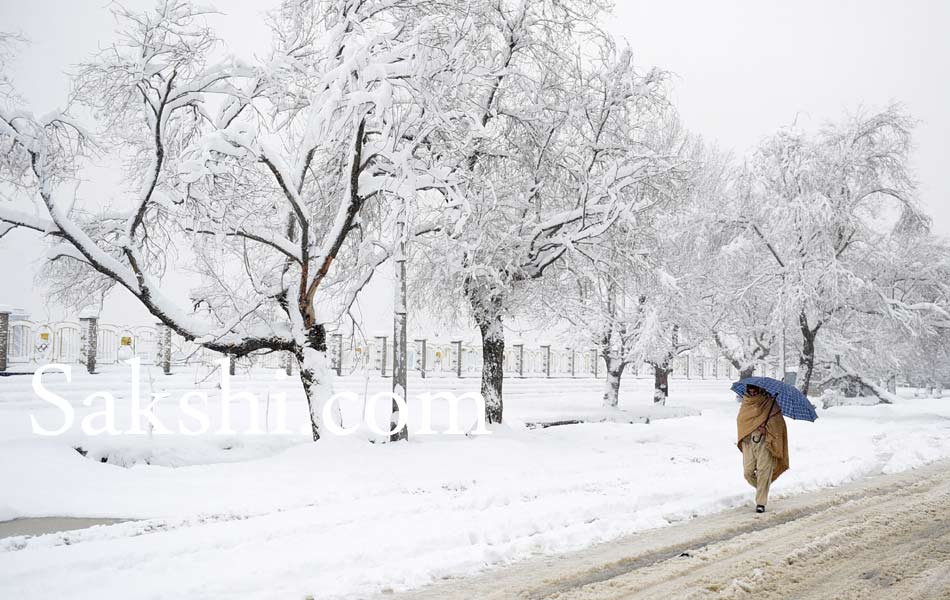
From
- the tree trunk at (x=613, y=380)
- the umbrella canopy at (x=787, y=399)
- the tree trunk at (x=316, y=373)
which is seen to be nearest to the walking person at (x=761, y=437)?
the umbrella canopy at (x=787, y=399)

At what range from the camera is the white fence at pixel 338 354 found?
2341cm

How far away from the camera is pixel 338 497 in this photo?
995 centimetres

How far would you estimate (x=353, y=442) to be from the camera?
13055 millimetres

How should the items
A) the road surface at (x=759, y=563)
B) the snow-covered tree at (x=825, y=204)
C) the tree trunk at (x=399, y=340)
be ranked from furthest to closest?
the snow-covered tree at (x=825, y=204), the tree trunk at (x=399, y=340), the road surface at (x=759, y=563)

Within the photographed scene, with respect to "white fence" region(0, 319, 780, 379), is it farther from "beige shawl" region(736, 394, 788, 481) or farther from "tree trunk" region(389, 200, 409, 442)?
"beige shawl" region(736, 394, 788, 481)

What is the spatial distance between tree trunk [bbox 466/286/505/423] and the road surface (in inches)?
304

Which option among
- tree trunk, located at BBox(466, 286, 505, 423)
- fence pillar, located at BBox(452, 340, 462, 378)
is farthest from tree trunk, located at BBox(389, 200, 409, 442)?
fence pillar, located at BBox(452, 340, 462, 378)

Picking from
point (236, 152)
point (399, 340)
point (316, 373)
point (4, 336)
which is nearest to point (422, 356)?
point (4, 336)

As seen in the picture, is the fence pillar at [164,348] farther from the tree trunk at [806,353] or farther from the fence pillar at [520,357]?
the tree trunk at [806,353]

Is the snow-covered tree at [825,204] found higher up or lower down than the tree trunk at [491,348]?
higher up

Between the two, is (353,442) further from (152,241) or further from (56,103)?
(56,103)

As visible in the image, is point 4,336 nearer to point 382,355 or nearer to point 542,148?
point 382,355

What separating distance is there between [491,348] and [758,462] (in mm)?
7636

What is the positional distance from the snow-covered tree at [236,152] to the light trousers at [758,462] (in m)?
6.08
